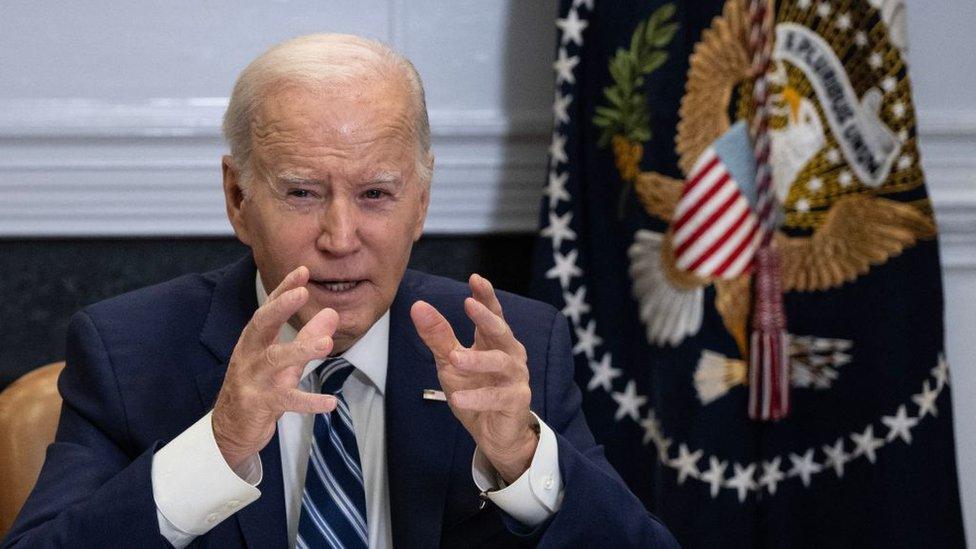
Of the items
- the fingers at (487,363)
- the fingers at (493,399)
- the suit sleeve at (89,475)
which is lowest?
the suit sleeve at (89,475)

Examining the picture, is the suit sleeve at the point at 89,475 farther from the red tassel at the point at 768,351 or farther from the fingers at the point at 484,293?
the red tassel at the point at 768,351

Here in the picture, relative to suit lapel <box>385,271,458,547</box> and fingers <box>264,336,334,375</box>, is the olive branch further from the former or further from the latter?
fingers <box>264,336,334,375</box>

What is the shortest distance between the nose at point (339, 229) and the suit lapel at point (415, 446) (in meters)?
0.28

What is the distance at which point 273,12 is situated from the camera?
3201 mm

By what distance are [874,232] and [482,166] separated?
3.03ft

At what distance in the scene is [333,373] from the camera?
2045 millimetres

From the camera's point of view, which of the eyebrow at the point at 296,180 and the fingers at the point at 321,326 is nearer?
the fingers at the point at 321,326

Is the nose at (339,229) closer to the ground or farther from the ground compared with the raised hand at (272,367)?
farther from the ground

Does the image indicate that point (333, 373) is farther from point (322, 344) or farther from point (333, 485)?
point (322, 344)

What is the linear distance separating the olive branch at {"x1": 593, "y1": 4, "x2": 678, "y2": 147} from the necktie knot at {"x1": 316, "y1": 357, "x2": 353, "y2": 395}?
3.76ft

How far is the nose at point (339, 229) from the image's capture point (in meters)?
1.89

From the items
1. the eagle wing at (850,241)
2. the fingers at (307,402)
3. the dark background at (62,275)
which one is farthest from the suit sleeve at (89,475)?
the eagle wing at (850,241)

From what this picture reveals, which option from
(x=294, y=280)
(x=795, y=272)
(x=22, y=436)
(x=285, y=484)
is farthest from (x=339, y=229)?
(x=795, y=272)

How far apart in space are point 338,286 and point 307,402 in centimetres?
31
